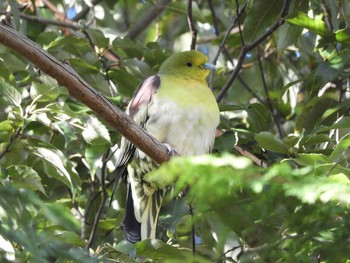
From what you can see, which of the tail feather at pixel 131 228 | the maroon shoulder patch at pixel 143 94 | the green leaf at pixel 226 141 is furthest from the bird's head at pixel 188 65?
the tail feather at pixel 131 228

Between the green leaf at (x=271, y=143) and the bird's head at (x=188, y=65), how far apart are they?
967mm

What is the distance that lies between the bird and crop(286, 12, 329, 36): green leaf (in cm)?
66

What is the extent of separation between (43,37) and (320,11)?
1580 millimetres

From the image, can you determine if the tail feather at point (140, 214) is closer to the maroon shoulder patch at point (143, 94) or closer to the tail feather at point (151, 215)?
the tail feather at point (151, 215)

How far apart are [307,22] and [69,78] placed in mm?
1430

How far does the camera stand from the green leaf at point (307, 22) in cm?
393

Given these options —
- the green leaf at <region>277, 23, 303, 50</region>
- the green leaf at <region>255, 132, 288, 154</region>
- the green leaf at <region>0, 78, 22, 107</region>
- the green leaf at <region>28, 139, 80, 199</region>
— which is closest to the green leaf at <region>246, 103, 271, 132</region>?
the green leaf at <region>277, 23, 303, 50</region>

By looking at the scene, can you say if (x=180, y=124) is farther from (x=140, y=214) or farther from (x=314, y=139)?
(x=314, y=139)

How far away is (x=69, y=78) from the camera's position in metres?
2.99

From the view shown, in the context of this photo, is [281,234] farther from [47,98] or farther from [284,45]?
[284,45]

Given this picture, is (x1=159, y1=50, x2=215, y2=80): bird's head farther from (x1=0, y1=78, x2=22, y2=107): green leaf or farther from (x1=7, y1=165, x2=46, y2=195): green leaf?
(x1=7, y1=165, x2=46, y2=195): green leaf

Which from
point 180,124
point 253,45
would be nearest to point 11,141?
point 180,124

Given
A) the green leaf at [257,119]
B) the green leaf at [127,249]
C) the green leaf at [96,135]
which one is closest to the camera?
the green leaf at [127,249]

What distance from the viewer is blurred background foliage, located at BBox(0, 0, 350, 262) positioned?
2197mm
